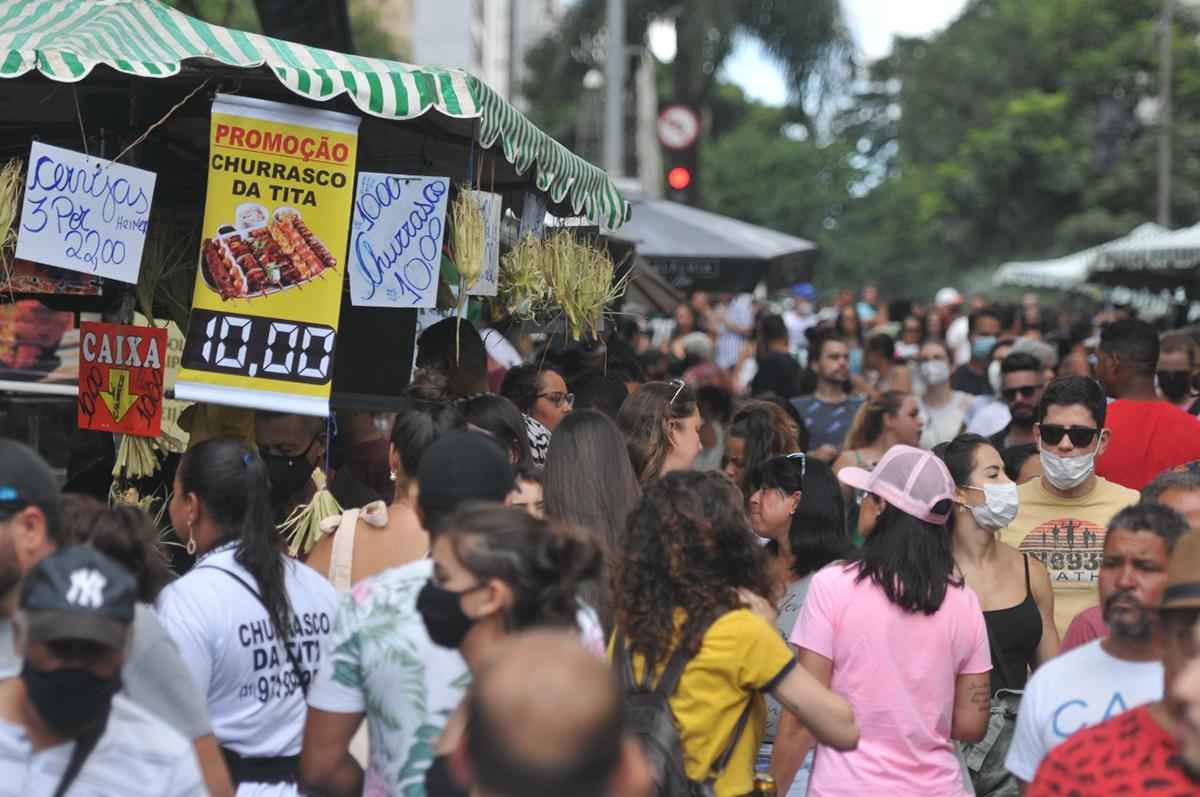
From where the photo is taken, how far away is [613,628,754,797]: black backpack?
4.14 meters

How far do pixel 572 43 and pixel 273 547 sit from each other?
3062cm

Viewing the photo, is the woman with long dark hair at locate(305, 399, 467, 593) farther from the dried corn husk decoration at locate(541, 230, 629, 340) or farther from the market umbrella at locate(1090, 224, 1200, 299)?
the market umbrella at locate(1090, 224, 1200, 299)

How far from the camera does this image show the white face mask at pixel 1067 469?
670 centimetres

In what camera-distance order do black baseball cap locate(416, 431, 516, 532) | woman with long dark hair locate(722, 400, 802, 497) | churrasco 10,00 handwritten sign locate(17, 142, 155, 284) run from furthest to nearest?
woman with long dark hair locate(722, 400, 802, 497), churrasco 10,00 handwritten sign locate(17, 142, 155, 284), black baseball cap locate(416, 431, 516, 532)

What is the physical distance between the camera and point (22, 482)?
3.76m

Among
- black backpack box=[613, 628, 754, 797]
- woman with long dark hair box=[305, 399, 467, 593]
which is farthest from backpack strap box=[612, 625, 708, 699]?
woman with long dark hair box=[305, 399, 467, 593]

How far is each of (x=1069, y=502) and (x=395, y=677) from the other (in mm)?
3749

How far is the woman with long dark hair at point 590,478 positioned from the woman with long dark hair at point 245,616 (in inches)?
33.6

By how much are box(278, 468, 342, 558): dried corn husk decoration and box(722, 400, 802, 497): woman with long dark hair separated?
1755 mm

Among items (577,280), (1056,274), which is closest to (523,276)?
(577,280)

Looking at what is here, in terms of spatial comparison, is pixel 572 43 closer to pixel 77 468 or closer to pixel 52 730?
pixel 77 468

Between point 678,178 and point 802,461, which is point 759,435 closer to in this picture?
point 802,461

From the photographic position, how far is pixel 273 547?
182 inches

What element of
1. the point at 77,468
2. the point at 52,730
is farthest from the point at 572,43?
the point at 52,730
